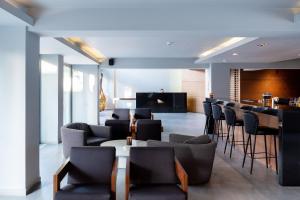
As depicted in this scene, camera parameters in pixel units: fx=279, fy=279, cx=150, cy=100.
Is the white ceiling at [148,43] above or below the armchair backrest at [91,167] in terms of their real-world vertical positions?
above

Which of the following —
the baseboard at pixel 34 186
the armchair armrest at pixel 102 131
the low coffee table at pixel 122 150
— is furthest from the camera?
the armchair armrest at pixel 102 131

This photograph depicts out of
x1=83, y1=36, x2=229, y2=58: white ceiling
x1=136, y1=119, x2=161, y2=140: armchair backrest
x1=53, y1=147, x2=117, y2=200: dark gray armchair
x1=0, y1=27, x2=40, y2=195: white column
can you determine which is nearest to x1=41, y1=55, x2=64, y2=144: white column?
x1=83, y1=36, x2=229, y2=58: white ceiling

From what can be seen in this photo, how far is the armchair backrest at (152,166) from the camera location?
3.27 metres

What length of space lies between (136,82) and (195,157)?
1326 centimetres

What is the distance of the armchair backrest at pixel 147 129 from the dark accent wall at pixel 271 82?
7.46 m

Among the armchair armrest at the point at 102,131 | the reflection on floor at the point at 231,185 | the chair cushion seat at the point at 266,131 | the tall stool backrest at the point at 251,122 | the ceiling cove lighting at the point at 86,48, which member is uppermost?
the ceiling cove lighting at the point at 86,48

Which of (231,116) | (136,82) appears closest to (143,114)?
(231,116)

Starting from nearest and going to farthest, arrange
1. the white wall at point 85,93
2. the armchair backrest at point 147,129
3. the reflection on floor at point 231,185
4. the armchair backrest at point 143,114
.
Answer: the reflection on floor at point 231,185
the armchair backrest at point 147,129
the armchair backrest at point 143,114
the white wall at point 85,93

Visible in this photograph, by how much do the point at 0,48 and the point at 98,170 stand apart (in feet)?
7.44

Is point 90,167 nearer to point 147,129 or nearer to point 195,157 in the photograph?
point 195,157

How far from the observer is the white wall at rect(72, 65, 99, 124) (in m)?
10.5

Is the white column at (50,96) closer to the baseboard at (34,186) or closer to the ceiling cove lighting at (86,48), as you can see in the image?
the ceiling cove lighting at (86,48)

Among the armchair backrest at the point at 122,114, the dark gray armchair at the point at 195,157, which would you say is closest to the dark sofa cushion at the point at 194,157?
the dark gray armchair at the point at 195,157

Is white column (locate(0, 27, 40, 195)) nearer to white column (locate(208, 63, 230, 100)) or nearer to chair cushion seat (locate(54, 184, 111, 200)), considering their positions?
chair cushion seat (locate(54, 184, 111, 200))
